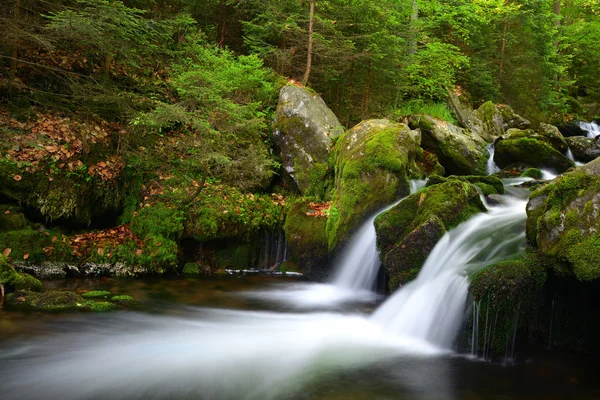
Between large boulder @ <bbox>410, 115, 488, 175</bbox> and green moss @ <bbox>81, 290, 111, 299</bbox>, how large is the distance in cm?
809

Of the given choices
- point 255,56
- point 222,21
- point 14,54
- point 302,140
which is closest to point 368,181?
point 302,140

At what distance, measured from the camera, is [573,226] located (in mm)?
4227

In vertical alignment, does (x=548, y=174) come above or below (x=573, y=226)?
above

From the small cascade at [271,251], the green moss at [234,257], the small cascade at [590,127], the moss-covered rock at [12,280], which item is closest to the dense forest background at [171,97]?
the small cascade at [271,251]

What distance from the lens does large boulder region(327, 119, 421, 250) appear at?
25.0 ft

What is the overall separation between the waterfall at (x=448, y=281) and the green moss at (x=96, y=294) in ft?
12.8

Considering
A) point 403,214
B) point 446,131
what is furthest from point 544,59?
point 403,214

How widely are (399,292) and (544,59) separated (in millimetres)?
14962

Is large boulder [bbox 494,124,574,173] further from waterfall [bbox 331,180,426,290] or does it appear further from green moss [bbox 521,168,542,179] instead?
waterfall [bbox 331,180,426,290]

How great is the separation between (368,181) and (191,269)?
375 cm

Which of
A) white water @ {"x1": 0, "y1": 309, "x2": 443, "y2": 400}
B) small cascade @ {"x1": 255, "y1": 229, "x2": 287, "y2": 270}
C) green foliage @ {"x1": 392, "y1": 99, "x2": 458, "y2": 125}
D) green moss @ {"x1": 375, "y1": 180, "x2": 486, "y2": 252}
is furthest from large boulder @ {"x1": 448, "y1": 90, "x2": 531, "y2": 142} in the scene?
white water @ {"x1": 0, "y1": 309, "x2": 443, "y2": 400}

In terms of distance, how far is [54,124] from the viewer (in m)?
7.75

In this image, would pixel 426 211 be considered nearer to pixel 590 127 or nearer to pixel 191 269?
pixel 191 269

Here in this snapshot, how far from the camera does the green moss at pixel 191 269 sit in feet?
26.3
